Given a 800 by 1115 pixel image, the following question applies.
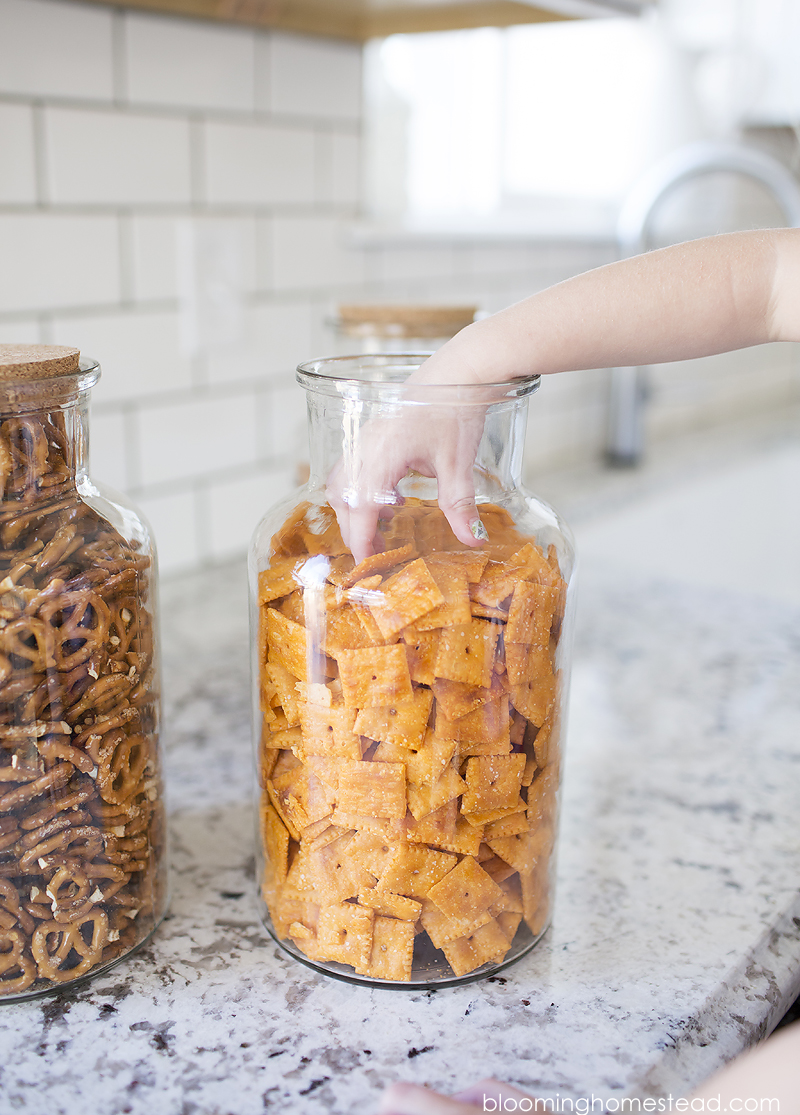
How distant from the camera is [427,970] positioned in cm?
47

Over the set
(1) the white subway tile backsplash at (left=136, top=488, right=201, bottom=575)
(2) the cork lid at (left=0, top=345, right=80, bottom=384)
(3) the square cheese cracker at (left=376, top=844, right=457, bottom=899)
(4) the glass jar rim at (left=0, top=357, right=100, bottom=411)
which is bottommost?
(3) the square cheese cracker at (left=376, top=844, right=457, bottom=899)

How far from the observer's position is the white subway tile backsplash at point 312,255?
1.07m

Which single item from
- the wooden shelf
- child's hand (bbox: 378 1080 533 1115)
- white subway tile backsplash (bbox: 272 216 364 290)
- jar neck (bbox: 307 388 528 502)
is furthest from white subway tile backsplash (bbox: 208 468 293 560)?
child's hand (bbox: 378 1080 533 1115)

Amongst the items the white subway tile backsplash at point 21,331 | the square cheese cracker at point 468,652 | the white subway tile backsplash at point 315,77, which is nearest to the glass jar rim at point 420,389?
the square cheese cracker at point 468,652

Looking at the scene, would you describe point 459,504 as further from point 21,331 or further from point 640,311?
point 21,331

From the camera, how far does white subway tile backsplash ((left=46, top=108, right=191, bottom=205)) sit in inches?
32.9

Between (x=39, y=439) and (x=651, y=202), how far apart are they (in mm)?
1117

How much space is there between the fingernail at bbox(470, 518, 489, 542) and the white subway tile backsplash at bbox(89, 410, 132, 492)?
1.89 feet

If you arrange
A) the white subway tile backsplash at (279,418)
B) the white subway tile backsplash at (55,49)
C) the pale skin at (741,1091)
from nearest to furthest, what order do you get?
the pale skin at (741,1091), the white subway tile backsplash at (55,49), the white subway tile backsplash at (279,418)

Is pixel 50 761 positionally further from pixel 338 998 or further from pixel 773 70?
pixel 773 70

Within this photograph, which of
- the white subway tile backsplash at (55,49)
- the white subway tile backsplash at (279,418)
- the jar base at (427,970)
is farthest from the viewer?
the white subway tile backsplash at (279,418)

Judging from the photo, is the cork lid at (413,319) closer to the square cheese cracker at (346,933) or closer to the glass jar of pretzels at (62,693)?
the glass jar of pretzels at (62,693)

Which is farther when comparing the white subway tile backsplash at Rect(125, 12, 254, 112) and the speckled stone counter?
the white subway tile backsplash at Rect(125, 12, 254, 112)

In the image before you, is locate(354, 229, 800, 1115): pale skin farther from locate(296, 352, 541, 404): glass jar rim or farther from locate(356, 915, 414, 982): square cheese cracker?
locate(356, 915, 414, 982): square cheese cracker
